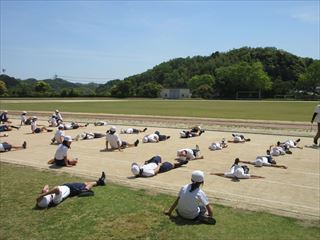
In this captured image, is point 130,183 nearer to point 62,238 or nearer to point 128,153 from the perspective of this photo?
point 62,238

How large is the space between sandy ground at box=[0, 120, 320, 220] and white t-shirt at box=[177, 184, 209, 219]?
4.14 feet

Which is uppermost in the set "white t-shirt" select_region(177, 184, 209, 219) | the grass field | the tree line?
the tree line

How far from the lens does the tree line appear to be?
109 meters

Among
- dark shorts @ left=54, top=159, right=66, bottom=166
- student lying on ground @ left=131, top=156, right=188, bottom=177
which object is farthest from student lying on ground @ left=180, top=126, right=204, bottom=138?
dark shorts @ left=54, top=159, right=66, bottom=166

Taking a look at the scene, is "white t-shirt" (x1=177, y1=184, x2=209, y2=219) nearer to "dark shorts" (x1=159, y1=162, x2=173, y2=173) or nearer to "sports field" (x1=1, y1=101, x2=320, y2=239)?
"sports field" (x1=1, y1=101, x2=320, y2=239)

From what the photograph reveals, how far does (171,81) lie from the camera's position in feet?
525

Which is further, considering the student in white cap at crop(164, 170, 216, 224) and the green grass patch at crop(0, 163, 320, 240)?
the student in white cap at crop(164, 170, 216, 224)

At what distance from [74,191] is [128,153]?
6.38 m

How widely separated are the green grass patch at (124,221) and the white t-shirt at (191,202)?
20cm

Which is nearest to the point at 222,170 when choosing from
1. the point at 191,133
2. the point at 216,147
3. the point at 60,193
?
the point at 216,147

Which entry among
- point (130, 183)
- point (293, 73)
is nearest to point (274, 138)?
point (130, 183)

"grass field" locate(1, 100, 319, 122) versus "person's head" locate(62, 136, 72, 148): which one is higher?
"person's head" locate(62, 136, 72, 148)

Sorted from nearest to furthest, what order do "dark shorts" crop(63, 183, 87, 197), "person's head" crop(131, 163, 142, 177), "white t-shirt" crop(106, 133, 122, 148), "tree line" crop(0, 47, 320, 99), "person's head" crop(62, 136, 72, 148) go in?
"dark shorts" crop(63, 183, 87, 197) < "person's head" crop(131, 163, 142, 177) < "person's head" crop(62, 136, 72, 148) < "white t-shirt" crop(106, 133, 122, 148) < "tree line" crop(0, 47, 320, 99)

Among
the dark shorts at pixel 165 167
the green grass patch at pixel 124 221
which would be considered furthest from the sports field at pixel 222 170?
the green grass patch at pixel 124 221
